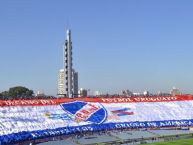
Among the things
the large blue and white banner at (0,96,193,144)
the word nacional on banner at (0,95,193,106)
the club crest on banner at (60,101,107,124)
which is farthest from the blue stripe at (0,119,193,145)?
the word nacional on banner at (0,95,193,106)

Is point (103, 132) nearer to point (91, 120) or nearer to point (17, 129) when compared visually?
point (91, 120)

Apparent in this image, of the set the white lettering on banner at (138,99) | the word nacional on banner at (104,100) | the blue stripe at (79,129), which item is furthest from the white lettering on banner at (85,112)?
the white lettering on banner at (138,99)

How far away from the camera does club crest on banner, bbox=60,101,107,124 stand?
76500mm

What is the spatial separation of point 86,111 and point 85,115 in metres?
1.67

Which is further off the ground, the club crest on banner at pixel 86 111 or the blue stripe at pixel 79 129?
the club crest on banner at pixel 86 111

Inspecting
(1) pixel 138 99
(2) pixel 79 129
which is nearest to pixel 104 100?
(1) pixel 138 99

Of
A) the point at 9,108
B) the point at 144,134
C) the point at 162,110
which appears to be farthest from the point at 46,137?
the point at 162,110

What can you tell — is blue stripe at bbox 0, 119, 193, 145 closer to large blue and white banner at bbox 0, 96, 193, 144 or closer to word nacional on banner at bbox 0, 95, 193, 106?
large blue and white banner at bbox 0, 96, 193, 144

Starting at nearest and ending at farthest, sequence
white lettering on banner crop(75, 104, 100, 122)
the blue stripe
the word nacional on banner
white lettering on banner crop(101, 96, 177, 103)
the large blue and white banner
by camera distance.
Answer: the blue stripe → the large blue and white banner → the word nacional on banner → white lettering on banner crop(75, 104, 100, 122) → white lettering on banner crop(101, 96, 177, 103)

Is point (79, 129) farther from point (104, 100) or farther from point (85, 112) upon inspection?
point (104, 100)

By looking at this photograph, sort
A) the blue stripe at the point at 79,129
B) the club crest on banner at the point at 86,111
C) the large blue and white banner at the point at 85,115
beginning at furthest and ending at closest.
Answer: the club crest on banner at the point at 86,111 → the large blue and white banner at the point at 85,115 → the blue stripe at the point at 79,129

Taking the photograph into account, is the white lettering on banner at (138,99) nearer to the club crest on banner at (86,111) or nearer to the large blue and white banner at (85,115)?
the large blue and white banner at (85,115)

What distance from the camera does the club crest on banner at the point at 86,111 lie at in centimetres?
7650

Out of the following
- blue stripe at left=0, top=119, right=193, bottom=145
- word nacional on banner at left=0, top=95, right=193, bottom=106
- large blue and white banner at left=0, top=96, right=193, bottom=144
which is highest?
word nacional on banner at left=0, top=95, right=193, bottom=106
